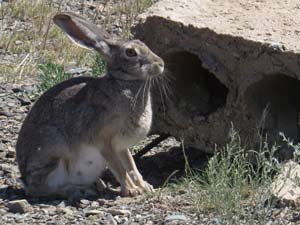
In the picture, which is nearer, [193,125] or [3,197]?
[3,197]

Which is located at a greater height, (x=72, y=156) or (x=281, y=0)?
(x=281, y=0)

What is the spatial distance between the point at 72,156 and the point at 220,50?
123 cm

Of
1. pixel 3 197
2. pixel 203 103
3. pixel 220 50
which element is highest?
pixel 220 50

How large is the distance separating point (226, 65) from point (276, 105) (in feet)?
1.77

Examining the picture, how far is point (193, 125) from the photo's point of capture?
274 inches

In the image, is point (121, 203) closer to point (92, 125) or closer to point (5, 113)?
point (92, 125)

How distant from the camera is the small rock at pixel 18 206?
599 cm

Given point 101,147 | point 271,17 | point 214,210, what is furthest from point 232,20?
point 214,210

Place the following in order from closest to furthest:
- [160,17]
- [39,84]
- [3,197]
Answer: [3,197]
[160,17]
[39,84]

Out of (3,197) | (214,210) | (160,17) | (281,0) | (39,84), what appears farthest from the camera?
(39,84)

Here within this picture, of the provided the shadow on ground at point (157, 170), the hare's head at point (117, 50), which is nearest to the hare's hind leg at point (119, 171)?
the shadow on ground at point (157, 170)

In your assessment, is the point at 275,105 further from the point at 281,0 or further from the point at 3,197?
the point at 3,197

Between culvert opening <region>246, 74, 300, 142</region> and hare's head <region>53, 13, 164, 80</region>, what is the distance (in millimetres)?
752

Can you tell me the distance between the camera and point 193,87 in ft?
24.2
